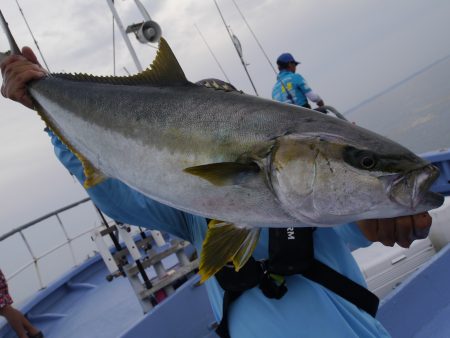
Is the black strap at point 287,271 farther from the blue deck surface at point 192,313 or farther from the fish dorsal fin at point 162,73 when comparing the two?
the blue deck surface at point 192,313

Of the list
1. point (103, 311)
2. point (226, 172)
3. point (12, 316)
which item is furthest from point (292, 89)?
point (226, 172)

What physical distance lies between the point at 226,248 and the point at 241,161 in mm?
295

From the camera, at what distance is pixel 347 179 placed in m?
1.12

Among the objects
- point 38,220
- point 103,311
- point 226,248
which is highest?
point 38,220

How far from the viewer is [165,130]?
4.85 feet

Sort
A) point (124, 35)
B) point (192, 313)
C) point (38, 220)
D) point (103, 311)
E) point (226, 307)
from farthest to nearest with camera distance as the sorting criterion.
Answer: point (38, 220), point (103, 311), point (124, 35), point (192, 313), point (226, 307)

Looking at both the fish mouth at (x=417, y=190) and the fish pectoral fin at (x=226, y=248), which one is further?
the fish pectoral fin at (x=226, y=248)

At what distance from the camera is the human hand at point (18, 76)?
Answer: 1.97m

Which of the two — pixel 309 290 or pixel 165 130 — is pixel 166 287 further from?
pixel 165 130

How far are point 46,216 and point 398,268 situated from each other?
203 inches

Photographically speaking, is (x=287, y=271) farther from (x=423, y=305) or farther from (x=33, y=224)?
(x=33, y=224)

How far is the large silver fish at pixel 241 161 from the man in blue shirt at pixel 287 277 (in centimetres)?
25

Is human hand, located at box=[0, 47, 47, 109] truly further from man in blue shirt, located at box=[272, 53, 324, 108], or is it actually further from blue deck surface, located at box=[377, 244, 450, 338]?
man in blue shirt, located at box=[272, 53, 324, 108]

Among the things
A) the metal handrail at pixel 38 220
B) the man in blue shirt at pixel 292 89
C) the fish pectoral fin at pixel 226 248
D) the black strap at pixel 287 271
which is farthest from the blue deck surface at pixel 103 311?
the man in blue shirt at pixel 292 89
